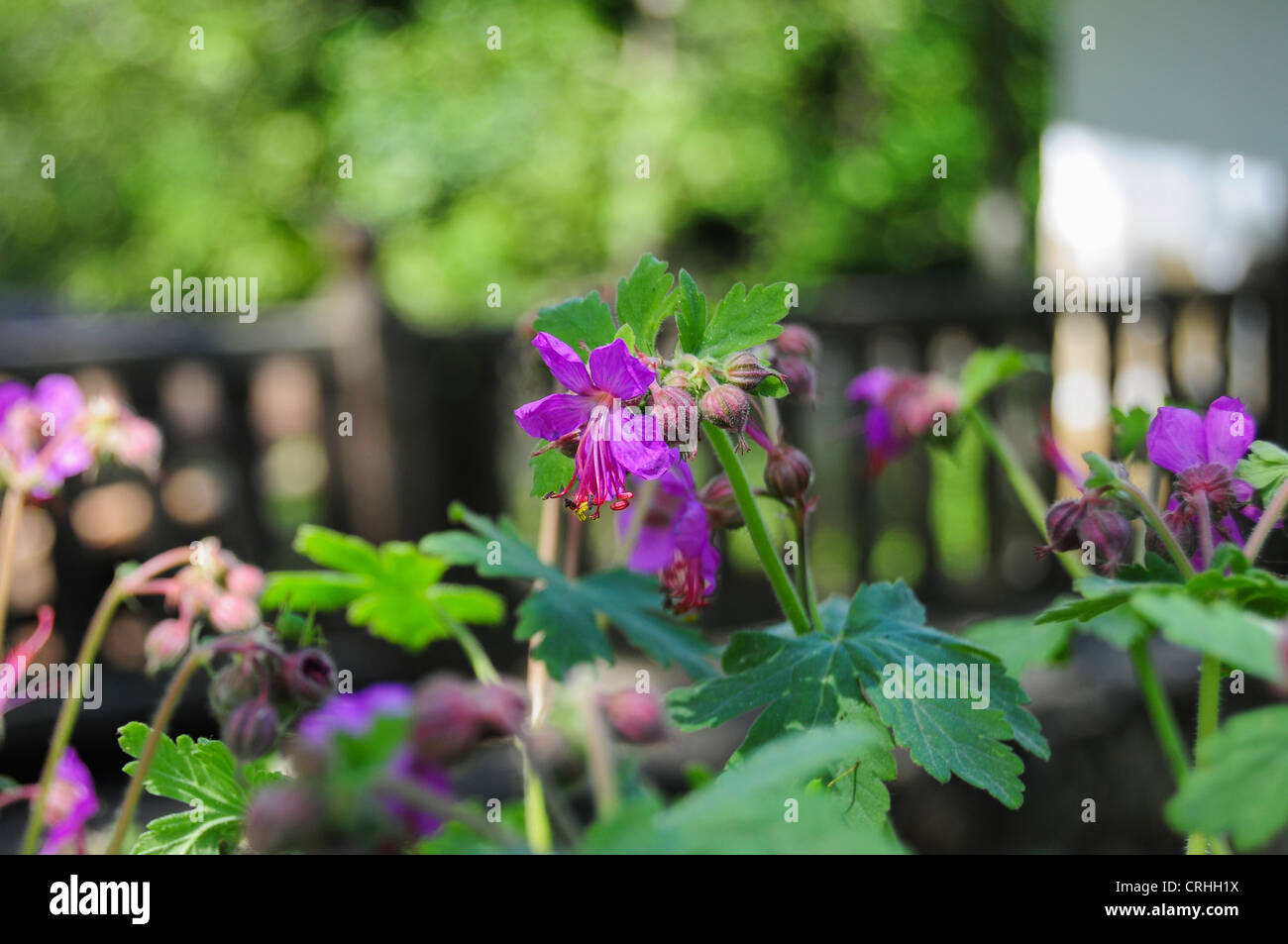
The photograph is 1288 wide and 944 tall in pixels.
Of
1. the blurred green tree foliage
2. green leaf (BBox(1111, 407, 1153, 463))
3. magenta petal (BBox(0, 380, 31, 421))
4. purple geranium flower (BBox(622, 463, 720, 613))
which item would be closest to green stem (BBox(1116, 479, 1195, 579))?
green leaf (BBox(1111, 407, 1153, 463))

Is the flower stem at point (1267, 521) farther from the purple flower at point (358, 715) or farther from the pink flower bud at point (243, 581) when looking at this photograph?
the pink flower bud at point (243, 581)

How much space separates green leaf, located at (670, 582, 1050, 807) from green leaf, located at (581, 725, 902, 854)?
0.17 metres

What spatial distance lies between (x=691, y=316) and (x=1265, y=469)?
0.28 m

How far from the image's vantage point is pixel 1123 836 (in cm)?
282

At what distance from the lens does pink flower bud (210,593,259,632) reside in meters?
0.78

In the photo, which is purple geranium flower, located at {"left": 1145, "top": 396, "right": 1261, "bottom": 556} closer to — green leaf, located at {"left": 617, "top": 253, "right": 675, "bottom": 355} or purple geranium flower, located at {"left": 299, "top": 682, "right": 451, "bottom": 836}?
green leaf, located at {"left": 617, "top": 253, "right": 675, "bottom": 355}

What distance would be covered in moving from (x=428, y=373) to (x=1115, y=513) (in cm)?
287

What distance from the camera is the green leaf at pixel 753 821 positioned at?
0.30 metres

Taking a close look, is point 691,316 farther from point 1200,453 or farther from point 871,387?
point 871,387

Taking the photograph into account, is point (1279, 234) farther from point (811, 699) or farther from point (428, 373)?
point (811, 699)

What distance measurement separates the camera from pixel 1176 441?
547 millimetres

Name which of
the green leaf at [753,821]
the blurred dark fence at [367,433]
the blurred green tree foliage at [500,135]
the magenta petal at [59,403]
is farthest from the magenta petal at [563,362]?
the blurred green tree foliage at [500,135]

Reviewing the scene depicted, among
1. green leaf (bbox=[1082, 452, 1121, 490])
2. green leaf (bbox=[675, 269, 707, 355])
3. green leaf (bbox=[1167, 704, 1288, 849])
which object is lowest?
green leaf (bbox=[1167, 704, 1288, 849])

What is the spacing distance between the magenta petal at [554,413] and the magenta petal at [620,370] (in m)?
0.03
